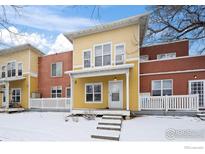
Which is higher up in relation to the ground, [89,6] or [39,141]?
[89,6]

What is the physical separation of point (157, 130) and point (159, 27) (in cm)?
231

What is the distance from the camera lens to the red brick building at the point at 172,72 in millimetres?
5211

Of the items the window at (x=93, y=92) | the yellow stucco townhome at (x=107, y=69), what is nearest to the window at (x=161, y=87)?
the yellow stucco townhome at (x=107, y=69)

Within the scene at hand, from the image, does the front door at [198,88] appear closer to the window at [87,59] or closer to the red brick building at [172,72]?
the red brick building at [172,72]

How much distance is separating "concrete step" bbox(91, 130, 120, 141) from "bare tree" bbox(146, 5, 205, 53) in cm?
243

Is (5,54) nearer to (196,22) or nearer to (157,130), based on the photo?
(157,130)

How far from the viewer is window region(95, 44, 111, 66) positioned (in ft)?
20.8

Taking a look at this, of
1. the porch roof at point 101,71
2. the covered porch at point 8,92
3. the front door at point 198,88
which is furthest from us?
the porch roof at point 101,71

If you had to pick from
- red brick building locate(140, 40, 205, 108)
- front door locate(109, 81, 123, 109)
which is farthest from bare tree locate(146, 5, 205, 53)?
front door locate(109, 81, 123, 109)

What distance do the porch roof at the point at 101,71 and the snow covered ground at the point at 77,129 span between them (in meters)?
1.56

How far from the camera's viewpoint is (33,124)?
4.45m

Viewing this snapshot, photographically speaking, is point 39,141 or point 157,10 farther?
point 157,10

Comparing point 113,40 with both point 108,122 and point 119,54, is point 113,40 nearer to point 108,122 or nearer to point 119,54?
point 119,54
